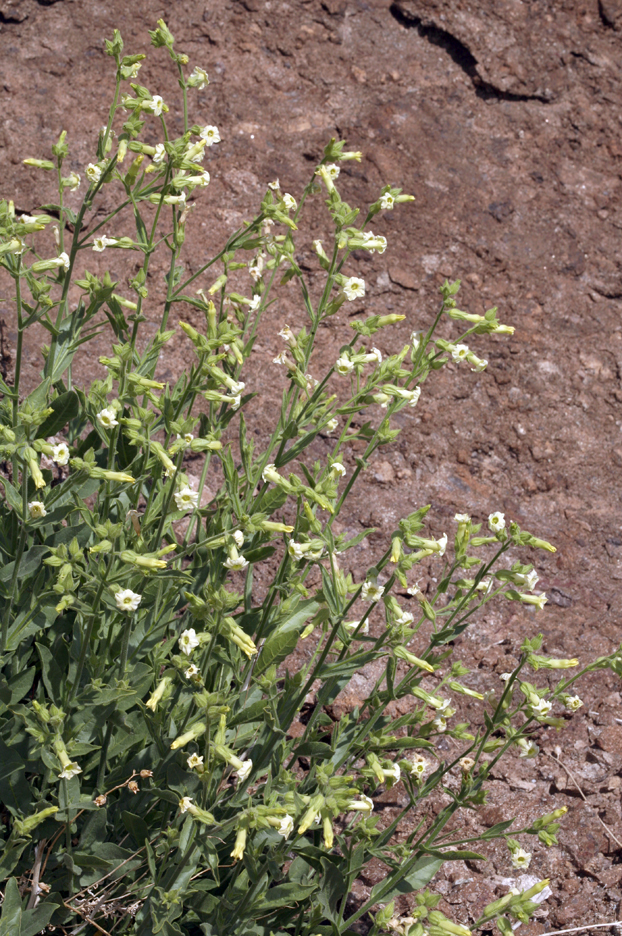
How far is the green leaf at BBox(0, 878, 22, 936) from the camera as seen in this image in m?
2.39

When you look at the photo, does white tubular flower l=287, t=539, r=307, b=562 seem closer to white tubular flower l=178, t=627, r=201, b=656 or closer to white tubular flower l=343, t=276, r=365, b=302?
white tubular flower l=178, t=627, r=201, b=656

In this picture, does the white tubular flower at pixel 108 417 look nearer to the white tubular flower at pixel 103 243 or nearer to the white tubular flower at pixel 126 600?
the white tubular flower at pixel 126 600

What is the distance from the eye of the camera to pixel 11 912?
8.00 ft

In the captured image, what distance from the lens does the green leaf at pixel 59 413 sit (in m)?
2.76

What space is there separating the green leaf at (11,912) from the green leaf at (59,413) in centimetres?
139

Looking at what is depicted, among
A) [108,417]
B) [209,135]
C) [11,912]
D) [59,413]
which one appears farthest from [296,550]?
[209,135]

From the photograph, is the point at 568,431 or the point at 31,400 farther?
the point at 568,431

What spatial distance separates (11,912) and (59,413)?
1.54m

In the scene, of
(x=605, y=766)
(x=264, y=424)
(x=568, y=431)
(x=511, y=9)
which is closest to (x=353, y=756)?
(x=605, y=766)

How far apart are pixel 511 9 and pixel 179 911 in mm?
6323

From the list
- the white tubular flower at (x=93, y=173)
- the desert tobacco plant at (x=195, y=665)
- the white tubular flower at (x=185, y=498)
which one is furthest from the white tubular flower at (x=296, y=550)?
the white tubular flower at (x=93, y=173)

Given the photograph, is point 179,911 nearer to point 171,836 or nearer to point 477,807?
point 171,836

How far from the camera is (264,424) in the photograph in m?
4.47

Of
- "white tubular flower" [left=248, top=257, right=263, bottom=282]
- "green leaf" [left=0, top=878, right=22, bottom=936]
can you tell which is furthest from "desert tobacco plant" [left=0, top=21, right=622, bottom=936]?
"white tubular flower" [left=248, top=257, right=263, bottom=282]
